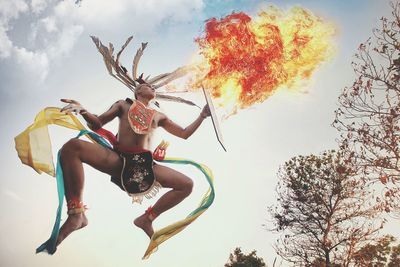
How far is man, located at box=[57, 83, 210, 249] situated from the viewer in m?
3.39

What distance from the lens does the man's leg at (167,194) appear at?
3832mm

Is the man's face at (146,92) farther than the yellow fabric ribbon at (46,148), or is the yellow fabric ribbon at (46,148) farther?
the man's face at (146,92)

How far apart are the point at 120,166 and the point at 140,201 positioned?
1.43 ft

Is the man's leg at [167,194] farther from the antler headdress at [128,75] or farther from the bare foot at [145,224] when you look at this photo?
the antler headdress at [128,75]

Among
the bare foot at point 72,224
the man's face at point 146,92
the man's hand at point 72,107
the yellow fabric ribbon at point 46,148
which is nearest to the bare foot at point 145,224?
the yellow fabric ribbon at point 46,148

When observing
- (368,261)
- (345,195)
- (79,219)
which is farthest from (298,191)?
(79,219)

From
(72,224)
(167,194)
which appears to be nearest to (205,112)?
(167,194)

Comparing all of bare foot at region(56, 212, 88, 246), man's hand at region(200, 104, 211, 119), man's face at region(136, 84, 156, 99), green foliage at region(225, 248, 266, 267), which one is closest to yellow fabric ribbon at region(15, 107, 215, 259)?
bare foot at region(56, 212, 88, 246)

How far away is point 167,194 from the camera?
12.9ft

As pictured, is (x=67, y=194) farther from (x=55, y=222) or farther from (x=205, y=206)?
(x=205, y=206)

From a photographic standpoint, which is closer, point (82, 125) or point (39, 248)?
point (39, 248)

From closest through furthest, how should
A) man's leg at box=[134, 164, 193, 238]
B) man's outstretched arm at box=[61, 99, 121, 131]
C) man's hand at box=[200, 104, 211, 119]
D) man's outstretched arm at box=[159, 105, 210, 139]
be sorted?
man's outstretched arm at box=[61, 99, 121, 131] → man's leg at box=[134, 164, 193, 238] → man's hand at box=[200, 104, 211, 119] → man's outstretched arm at box=[159, 105, 210, 139]

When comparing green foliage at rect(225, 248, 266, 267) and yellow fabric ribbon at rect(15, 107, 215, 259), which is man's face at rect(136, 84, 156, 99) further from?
green foliage at rect(225, 248, 266, 267)

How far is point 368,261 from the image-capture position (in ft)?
47.9
